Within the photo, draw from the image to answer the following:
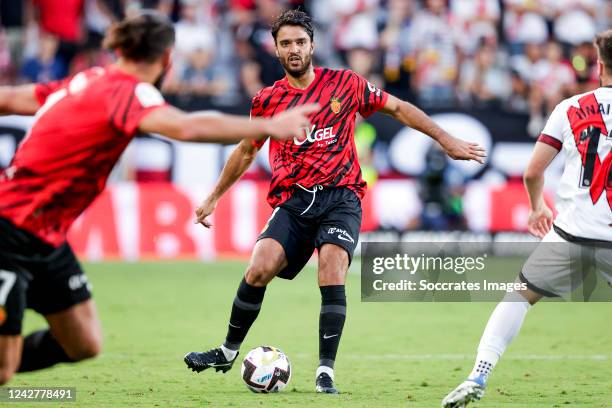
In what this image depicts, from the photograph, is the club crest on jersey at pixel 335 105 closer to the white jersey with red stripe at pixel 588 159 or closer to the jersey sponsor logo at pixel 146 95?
the white jersey with red stripe at pixel 588 159

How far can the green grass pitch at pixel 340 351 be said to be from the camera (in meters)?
7.46

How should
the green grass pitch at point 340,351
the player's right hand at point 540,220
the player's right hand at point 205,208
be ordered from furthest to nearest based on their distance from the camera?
the player's right hand at point 205,208 → the green grass pitch at point 340,351 → the player's right hand at point 540,220

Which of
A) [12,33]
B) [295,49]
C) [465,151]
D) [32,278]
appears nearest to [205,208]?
[295,49]

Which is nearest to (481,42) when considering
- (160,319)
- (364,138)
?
(364,138)

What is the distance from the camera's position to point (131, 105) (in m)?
5.52

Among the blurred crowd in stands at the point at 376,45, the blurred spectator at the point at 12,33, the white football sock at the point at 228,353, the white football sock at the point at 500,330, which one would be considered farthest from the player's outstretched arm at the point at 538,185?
the blurred spectator at the point at 12,33

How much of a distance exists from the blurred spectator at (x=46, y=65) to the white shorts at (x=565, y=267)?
527 inches

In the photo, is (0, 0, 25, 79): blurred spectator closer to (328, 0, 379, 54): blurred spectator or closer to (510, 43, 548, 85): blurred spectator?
(328, 0, 379, 54): blurred spectator

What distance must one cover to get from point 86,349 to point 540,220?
122 inches

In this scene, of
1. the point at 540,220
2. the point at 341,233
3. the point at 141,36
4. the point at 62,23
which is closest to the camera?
the point at 141,36

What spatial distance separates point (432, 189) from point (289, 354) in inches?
339

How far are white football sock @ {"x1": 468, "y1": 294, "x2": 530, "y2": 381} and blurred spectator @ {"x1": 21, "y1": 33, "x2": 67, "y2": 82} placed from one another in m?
13.3

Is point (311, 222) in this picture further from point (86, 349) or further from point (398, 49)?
point (398, 49)

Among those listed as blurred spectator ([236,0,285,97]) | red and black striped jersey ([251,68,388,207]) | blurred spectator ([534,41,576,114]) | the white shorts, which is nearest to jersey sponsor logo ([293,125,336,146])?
red and black striped jersey ([251,68,388,207])
